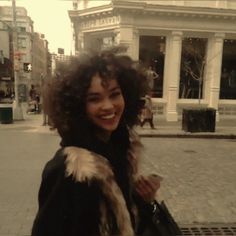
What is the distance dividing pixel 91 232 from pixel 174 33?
16.0 metres

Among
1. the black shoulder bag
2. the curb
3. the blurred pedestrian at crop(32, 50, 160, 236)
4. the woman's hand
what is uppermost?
the blurred pedestrian at crop(32, 50, 160, 236)

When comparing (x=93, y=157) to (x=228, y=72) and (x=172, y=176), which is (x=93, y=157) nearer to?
(x=172, y=176)

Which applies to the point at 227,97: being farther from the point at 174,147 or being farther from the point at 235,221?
the point at 235,221

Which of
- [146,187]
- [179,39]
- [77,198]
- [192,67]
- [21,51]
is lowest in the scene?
[146,187]

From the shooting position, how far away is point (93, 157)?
→ 1501 millimetres

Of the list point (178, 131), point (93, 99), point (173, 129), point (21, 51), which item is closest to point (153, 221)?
point (93, 99)

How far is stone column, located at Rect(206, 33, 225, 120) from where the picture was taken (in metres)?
16.9

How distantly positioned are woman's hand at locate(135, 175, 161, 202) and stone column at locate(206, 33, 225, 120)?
15981 millimetres

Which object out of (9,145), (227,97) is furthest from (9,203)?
(227,97)

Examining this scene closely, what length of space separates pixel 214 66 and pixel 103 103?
1623 centimetres

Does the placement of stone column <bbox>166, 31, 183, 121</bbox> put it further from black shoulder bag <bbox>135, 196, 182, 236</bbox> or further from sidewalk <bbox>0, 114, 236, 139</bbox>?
black shoulder bag <bbox>135, 196, 182, 236</bbox>

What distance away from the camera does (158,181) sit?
6.13 ft

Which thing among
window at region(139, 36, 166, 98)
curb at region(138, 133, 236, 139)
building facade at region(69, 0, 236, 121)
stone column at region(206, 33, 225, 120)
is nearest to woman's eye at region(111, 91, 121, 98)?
curb at region(138, 133, 236, 139)

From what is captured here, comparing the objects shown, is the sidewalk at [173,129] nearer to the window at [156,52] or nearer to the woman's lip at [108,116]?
the window at [156,52]
